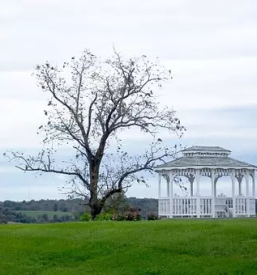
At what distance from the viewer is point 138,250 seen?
24031mm

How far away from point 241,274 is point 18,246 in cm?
785

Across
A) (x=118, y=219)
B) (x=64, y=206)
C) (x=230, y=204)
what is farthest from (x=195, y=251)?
(x=64, y=206)

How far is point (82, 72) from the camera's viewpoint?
→ 4409 cm

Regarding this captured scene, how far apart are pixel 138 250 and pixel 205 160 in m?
18.4

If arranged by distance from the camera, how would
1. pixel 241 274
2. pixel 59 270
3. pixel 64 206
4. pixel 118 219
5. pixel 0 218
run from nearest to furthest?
pixel 241 274, pixel 59 270, pixel 118 219, pixel 0 218, pixel 64 206

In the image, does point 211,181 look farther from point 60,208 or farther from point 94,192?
point 60,208

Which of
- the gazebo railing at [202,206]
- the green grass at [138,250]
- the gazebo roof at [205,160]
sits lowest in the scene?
the green grass at [138,250]

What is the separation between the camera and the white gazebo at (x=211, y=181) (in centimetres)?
4153

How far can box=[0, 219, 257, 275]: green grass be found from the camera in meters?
22.2

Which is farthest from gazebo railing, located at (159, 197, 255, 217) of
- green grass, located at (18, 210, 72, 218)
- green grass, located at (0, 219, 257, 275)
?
green grass, located at (18, 210, 72, 218)

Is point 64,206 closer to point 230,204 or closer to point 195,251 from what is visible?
point 230,204

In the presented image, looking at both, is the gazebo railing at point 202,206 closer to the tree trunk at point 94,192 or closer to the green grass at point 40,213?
the tree trunk at point 94,192

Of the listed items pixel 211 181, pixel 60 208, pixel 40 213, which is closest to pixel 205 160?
pixel 211 181

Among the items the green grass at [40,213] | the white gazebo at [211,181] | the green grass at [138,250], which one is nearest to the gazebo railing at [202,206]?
the white gazebo at [211,181]
